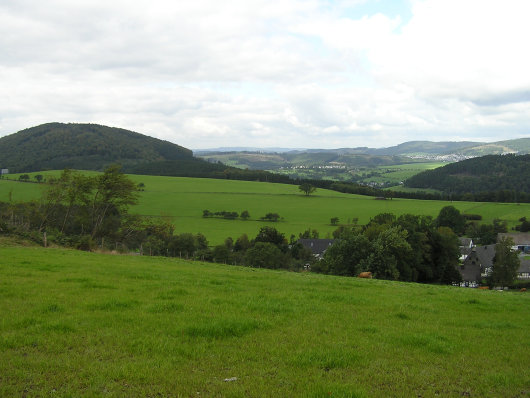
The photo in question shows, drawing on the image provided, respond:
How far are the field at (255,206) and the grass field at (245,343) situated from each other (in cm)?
6644

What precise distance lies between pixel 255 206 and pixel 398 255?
79.1 meters

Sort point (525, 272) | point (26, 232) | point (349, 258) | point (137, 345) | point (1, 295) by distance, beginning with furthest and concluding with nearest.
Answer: point (525, 272) → point (349, 258) → point (26, 232) → point (1, 295) → point (137, 345)

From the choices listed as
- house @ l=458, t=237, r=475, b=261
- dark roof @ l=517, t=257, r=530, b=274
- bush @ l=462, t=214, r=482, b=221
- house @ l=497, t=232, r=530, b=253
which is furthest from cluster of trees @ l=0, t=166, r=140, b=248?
bush @ l=462, t=214, r=482, b=221

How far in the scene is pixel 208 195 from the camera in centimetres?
12925

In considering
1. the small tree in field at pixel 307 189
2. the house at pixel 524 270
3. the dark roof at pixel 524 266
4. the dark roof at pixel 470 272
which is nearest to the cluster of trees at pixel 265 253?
the dark roof at pixel 470 272

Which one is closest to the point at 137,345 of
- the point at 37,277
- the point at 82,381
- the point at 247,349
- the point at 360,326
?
the point at 82,381

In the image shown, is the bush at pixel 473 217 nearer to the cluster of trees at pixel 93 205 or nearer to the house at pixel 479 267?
the house at pixel 479 267

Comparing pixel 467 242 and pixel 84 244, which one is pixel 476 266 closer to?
pixel 467 242

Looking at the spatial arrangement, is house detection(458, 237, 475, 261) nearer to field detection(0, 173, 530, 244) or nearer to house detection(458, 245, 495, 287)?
house detection(458, 245, 495, 287)

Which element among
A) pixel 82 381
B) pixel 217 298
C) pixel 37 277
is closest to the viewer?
pixel 82 381

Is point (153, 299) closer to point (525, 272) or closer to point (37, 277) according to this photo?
point (37, 277)

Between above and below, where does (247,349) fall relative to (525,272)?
above

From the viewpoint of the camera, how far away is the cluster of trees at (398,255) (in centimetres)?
3572

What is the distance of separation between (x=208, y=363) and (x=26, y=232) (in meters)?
27.7
